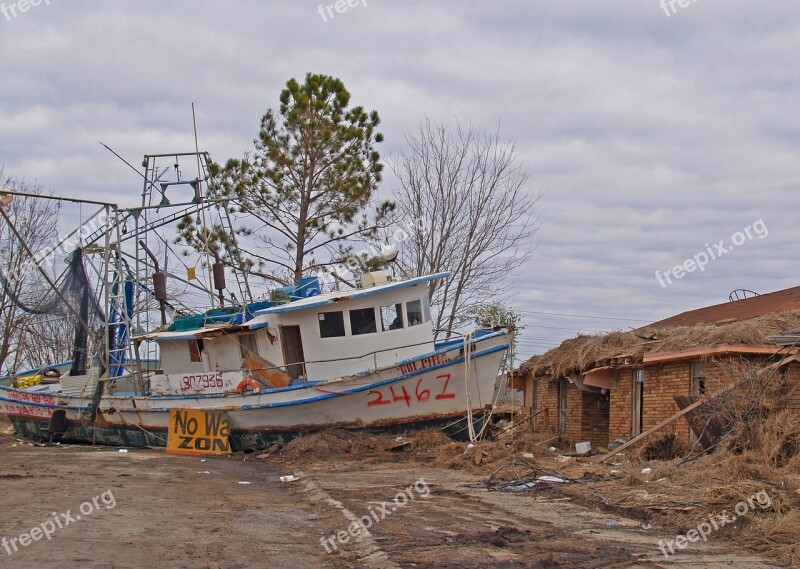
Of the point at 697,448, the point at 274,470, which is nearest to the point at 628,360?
the point at 697,448

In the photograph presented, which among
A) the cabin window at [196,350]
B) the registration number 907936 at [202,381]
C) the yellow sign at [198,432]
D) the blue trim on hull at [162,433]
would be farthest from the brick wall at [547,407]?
the cabin window at [196,350]

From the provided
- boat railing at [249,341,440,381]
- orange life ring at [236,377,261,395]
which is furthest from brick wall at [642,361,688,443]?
orange life ring at [236,377,261,395]

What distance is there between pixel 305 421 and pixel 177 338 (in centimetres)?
487

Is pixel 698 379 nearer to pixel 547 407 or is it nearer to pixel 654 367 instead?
pixel 654 367

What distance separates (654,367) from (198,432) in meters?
10.8

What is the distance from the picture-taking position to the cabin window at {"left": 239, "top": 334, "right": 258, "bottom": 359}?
21844 millimetres

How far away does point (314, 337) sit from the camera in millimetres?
20672

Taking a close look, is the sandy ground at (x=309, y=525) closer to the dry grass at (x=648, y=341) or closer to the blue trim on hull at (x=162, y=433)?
the blue trim on hull at (x=162, y=433)

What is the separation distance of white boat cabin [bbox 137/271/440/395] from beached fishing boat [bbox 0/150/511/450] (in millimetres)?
27

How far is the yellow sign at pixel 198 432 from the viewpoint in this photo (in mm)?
21031

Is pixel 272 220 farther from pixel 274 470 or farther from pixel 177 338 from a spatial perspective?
pixel 274 470

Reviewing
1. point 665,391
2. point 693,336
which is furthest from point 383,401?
point 693,336

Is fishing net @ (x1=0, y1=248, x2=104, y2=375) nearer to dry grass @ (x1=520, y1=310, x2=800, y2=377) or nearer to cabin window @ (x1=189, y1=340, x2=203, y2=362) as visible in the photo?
cabin window @ (x1=189, y1=340, x2=203, y2=362)

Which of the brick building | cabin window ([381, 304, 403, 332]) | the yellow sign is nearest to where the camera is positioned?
the brick building
